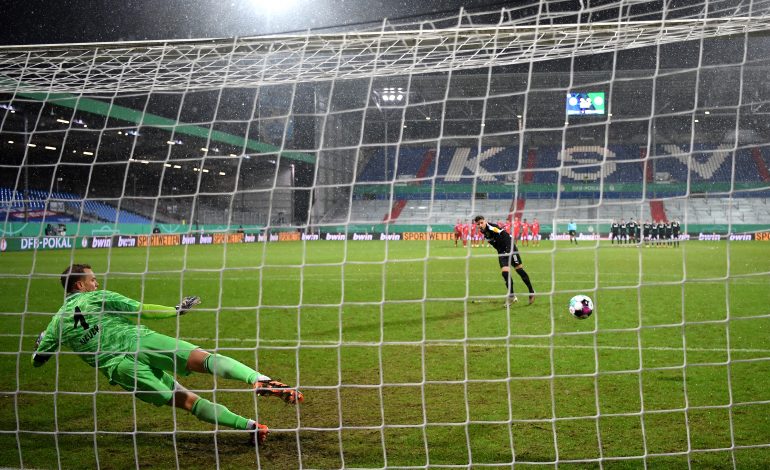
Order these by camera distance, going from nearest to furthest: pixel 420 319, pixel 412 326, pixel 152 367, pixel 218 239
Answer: pixel 152 367 < pixel 412 326 < pixel 420 319 < pixel 218 239

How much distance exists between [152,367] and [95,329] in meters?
0.45

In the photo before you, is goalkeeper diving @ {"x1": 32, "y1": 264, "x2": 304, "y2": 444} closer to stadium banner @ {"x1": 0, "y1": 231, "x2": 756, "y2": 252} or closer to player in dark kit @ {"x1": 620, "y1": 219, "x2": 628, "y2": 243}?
stadium banner @ {"x1": 0, "y1": 231, "x2": 756, "y2": 252}

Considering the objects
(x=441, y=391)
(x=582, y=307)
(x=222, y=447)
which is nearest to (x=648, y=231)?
(x=582, y=307)

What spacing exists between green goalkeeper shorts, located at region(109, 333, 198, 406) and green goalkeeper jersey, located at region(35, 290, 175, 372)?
64mm

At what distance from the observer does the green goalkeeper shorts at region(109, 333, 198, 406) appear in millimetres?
4059

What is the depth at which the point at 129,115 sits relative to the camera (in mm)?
24406

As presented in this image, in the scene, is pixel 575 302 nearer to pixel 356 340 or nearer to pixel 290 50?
pixel 356 340

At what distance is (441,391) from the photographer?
18.0 feet

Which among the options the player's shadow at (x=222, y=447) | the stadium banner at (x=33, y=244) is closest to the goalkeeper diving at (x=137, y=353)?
the player's shadow at (x=222, y=447)

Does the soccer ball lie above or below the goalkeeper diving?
above

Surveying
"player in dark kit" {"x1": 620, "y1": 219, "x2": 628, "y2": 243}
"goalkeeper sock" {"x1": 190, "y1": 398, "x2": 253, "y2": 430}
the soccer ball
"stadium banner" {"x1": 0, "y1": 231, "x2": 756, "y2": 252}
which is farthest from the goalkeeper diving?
"player in dark kit" {"x1": 620, "y1": 219, "x2": 628, "y2": 243}

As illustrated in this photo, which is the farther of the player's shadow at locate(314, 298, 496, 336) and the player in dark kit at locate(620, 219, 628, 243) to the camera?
the player in dark kit at locate(620, 219, 628, 243)

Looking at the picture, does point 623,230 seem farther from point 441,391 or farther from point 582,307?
point 441,391

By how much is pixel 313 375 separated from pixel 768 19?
474 cm
